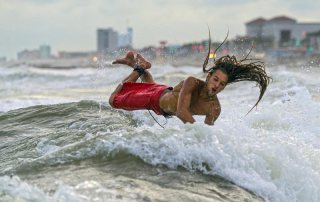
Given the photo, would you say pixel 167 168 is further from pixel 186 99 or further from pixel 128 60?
pixel 128 60

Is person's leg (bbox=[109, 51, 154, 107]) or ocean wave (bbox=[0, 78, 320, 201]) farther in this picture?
person's leg (bbox=[109, 51, 154, 107])

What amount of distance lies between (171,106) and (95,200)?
236cm

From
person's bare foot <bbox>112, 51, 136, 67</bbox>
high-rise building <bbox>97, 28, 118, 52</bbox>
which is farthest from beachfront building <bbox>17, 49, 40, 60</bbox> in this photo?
person's bare foot <bbox>112, 51, 136, 67</bbox>

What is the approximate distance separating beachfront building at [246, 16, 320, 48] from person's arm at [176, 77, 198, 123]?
122 meters

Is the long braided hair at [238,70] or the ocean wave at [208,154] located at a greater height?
the long braided hair at [238,70]

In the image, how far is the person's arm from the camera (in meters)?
5.94

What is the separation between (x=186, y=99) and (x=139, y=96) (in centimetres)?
115

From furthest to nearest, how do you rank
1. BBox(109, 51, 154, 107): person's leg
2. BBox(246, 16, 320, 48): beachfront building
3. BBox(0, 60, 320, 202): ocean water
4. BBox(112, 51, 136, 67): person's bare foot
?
BBox(246, 16, 320, 48): beachfront building → BBox(112, 51, 136, 67): person's bare foot → BBox(109, 51, 154, 107): person's leg → BBox(0, 60, 320, 202): ocean water

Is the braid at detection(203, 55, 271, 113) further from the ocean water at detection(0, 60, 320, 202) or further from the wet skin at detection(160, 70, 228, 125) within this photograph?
the ocean water at detection(0, 60, 320, 202)

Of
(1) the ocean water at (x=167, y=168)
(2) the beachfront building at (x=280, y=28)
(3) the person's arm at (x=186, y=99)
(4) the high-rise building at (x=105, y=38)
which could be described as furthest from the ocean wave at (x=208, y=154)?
(4) the high-rise building at (x=105, y=38)

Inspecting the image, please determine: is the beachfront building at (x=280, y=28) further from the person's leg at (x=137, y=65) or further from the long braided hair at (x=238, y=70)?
the long braided hair at (x=238, y=70)

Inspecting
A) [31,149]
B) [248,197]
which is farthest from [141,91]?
[248,197]

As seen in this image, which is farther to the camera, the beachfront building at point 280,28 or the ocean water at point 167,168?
the beachfront building at point 280,28

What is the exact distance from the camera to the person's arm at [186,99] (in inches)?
234
